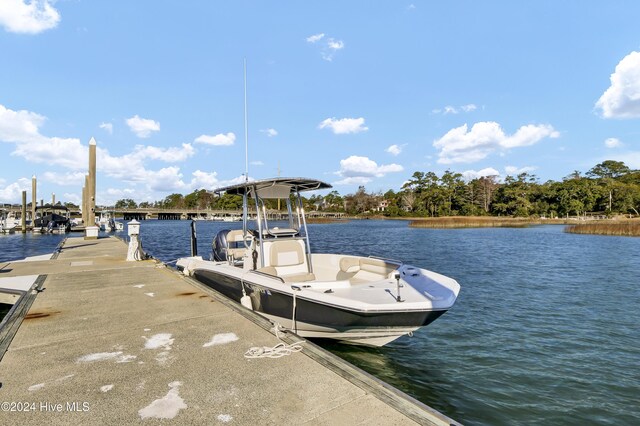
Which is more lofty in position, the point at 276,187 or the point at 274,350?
the point at 276,187

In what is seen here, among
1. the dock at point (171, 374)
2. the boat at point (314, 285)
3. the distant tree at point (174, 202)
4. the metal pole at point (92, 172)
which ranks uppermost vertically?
the distant tree at point (174, 202)

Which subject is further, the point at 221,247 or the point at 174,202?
the point at 174,202

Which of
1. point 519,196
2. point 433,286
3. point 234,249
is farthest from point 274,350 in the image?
point 519,196

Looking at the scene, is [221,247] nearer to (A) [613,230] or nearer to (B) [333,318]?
(B) [333,318]

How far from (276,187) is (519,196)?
94.0 metres

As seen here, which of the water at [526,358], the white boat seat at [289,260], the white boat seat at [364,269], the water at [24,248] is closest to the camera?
the water at [526,358]

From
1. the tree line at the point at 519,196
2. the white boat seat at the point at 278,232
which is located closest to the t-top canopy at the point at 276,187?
the white boat seat at the point at 278,232

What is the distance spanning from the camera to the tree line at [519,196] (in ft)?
256

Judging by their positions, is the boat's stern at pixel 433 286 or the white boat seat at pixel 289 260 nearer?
the boat's stern at pixel 433 286

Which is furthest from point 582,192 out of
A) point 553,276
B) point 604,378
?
point 604,378

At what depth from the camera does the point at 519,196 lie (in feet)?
282

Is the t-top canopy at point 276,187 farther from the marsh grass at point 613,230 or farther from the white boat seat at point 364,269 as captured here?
the marsh grass at point 613,230

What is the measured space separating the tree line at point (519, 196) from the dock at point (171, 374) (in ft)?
216

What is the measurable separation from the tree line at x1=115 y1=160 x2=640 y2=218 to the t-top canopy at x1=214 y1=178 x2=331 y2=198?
2498 inches
